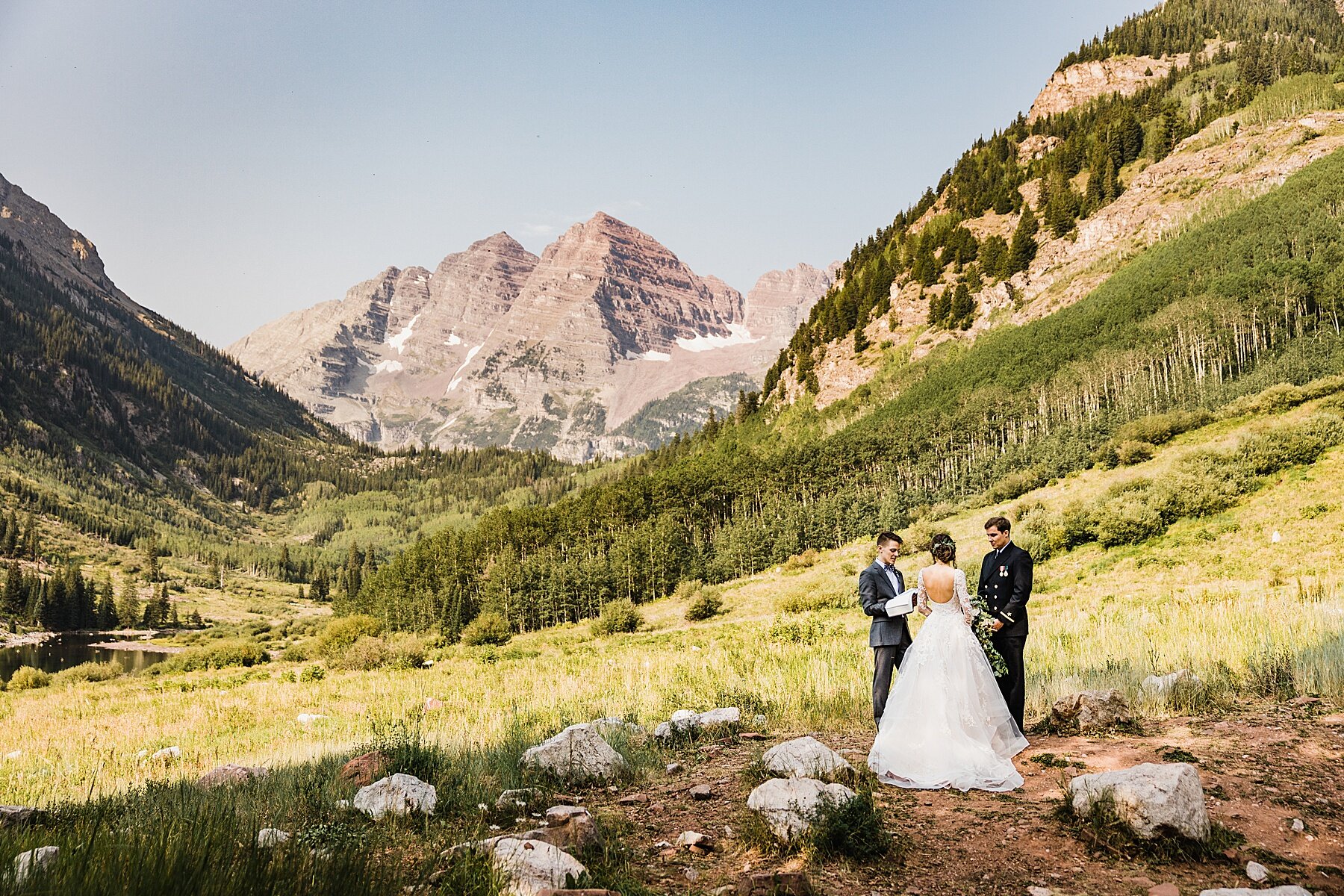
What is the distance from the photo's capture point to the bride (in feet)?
26.5

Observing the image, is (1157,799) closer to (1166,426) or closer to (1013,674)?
(1013,674)

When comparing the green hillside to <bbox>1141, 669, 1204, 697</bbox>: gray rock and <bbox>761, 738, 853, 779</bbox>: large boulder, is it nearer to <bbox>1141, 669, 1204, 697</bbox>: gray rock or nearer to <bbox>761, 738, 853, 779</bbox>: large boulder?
<bbox>1141, 669, 1204, 697</bbox>: gray rock

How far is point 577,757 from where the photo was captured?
29.7ft

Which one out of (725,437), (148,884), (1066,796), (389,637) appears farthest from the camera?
(725,437)

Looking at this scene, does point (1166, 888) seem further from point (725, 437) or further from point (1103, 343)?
point (725, 437)

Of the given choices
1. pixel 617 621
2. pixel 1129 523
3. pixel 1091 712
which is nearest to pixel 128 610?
pixel 617 621

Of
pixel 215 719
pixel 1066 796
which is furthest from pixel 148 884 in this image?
pixel 215 719

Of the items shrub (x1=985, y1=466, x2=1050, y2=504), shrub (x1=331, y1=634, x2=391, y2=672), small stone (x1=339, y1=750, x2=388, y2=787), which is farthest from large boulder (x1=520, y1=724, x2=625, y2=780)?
shrub (x1=985, y1=466, x2=1050, y2=504)

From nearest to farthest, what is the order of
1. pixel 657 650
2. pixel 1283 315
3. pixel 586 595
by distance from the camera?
pixel 657 650, pixel 1283 315, pixel 586 595

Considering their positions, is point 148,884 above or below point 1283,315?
below

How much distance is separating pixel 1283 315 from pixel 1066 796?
90.1 m

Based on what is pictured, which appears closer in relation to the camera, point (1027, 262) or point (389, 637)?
point (389, 637)

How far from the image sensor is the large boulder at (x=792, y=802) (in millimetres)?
6305

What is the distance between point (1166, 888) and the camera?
523 centimetres
